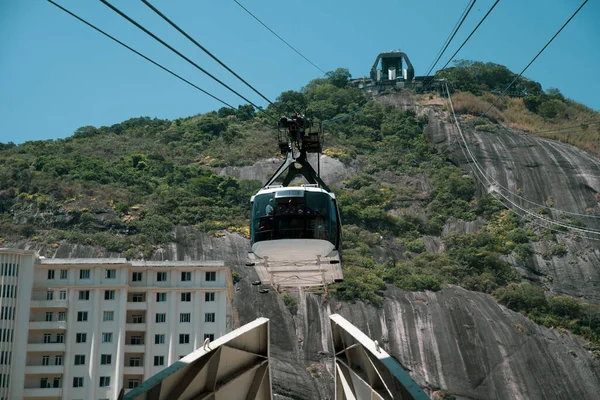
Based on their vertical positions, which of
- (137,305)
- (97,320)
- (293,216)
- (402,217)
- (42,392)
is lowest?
(42,392)

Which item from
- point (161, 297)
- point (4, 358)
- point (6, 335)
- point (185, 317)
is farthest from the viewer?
point (161, 297)

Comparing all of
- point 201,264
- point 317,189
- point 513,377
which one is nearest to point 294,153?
point 317,189

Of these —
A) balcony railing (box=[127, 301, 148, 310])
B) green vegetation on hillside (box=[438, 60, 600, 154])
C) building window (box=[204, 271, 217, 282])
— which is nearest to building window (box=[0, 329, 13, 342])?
balcony railing (box=[127, 301, 148, 310])

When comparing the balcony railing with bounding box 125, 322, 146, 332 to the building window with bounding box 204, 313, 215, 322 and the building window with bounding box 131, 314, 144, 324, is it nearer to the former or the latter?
the building window with bounding box 131, 314, 144, 324

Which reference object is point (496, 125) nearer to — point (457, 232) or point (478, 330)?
point (457, 232)

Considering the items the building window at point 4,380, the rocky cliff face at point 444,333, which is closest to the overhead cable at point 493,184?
the rocky cliff face at point 444,333

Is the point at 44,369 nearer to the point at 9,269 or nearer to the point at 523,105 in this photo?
the point at 9,269

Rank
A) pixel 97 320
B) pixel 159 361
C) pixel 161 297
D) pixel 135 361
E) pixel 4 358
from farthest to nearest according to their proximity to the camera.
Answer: pixel 161 297, pixel 97 320, pixel 135 361, pixel 159 361, pixel 4 358

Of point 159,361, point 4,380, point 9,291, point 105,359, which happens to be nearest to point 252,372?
point 159,361
